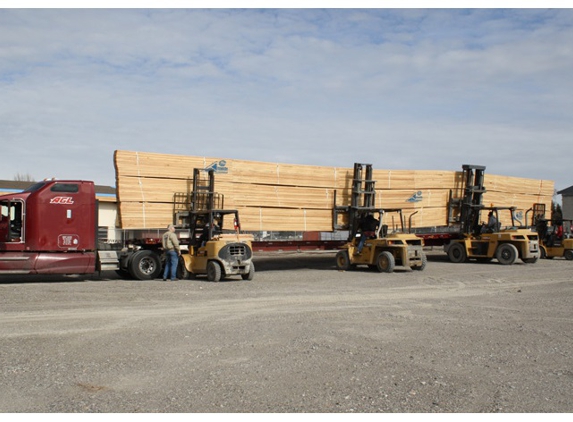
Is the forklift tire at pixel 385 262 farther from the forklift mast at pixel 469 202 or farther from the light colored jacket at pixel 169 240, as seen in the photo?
the light colored jacket at pixel 169 240

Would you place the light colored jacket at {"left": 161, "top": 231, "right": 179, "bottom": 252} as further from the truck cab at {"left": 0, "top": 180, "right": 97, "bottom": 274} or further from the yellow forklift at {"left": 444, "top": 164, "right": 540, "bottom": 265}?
the yellow forklift at {"left": 444, "top": 164, "right": 540, "bottom": 265}

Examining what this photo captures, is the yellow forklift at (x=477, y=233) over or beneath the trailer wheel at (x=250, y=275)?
over

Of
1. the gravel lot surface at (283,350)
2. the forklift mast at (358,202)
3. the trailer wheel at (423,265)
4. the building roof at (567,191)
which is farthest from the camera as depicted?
the building roof at (567,191)

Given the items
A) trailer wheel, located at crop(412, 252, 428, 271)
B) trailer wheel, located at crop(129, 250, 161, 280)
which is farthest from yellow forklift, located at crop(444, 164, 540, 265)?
trailer wheel, located at crop(129, 250, 161, 280)

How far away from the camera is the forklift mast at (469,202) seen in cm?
2744

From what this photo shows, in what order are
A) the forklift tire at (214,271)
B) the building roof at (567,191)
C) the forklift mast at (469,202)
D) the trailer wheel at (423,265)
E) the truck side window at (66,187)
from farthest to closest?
the building roof at (567,191) → the forklift mast at (469,202) → the trailer wheel at (423,265) → the forklift tire at (214,271) → the truck side window at (66,187)

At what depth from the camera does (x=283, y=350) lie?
8.46 meters

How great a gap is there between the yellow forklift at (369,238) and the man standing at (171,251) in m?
7.21

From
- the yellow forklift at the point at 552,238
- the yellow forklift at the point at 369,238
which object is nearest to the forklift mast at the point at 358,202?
the yellow forklift at the point at 369,238

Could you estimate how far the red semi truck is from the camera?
1700cm

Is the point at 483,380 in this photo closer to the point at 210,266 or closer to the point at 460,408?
the point at 460,408

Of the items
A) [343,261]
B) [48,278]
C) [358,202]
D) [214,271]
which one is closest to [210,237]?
[214,271]

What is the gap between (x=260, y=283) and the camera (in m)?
17.9

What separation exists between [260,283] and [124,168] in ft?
18.1
